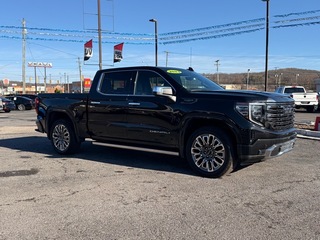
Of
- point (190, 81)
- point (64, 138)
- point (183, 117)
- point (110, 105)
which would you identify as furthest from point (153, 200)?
point (64, 138)

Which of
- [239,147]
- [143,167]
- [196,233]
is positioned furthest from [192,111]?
[196,233]

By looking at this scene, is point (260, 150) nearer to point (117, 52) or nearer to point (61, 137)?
point (61, 137)

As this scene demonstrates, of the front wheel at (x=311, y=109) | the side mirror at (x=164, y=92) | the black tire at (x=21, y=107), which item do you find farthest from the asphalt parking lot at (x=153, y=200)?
the black tire at (x=21, y=107)

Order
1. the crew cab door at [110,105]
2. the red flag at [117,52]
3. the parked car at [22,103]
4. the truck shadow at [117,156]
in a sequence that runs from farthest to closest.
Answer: the parked car at [22,103], the red flag at [117,52], the crew cab door at [110,105], the truck shadow at [117,156]

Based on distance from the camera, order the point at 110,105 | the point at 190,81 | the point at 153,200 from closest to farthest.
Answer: the point at 153,200 → the point at 190,81 → the point at 110,105

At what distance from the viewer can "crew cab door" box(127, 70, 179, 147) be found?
655cm

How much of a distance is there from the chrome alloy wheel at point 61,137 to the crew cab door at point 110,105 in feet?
2.49

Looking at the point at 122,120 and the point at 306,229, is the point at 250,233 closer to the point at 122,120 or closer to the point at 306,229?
the point at 306,229

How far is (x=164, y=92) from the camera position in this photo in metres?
6.38

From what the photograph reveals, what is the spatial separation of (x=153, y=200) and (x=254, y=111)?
217cm

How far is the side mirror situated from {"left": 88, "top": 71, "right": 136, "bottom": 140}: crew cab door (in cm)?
94

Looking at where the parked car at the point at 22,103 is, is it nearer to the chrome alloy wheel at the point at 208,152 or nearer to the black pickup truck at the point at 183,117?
the black pickup truck at the point at 183,117

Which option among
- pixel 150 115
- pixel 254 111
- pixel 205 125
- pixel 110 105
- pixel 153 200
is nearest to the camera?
pixel 153 200

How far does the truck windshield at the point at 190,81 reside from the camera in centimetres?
675
